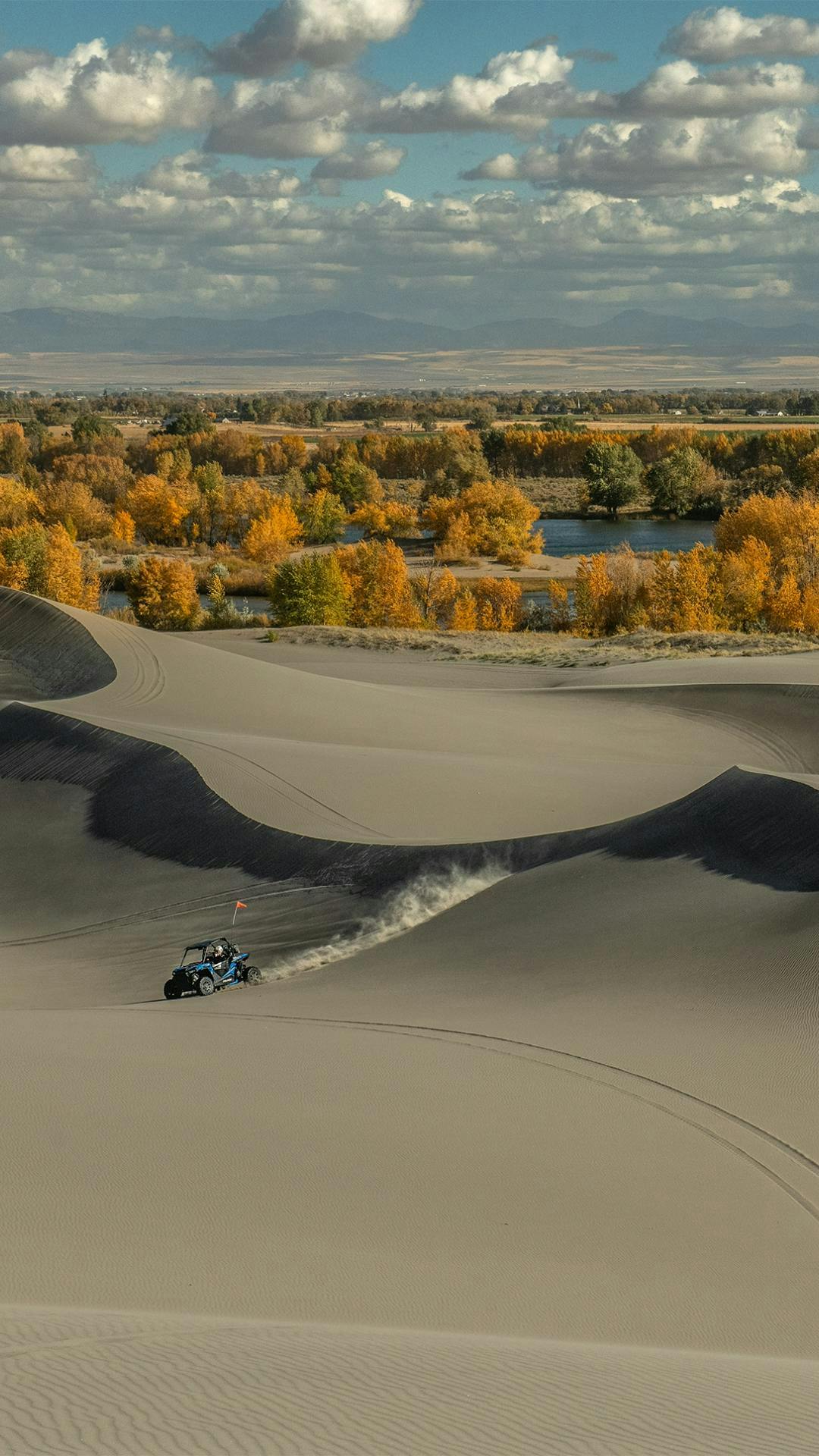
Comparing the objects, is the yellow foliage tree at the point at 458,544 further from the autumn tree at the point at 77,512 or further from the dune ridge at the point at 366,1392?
the dune ridge at the point at 366,1392

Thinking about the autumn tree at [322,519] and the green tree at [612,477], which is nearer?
the autumn tree at [322,519]

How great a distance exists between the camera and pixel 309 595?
65.9m

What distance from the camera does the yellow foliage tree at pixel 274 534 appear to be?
89.8 m

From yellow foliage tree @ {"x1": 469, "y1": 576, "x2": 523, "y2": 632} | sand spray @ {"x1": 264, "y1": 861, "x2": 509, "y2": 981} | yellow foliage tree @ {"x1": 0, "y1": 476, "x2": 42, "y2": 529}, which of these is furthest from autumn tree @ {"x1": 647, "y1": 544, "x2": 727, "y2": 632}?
yellow foliage tree @ {"x1": 0, "y1": 476, "x2": 42, "y2": 529}

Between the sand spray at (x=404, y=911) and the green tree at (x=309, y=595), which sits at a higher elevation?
the green tree at (x=309, y=595)

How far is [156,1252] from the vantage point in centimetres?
888

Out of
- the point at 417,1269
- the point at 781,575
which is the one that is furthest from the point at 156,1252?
the point at 781,575

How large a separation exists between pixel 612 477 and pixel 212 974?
107m

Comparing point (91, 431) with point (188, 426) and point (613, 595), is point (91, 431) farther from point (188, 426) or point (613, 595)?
point (613, 595)

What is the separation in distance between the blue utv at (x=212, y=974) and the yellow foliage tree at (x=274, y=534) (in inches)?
2726

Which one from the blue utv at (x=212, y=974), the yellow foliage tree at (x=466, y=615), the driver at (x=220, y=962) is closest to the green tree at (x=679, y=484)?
the yellow foliage tree at (x=466, y=615)

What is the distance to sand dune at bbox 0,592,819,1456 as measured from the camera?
21.6ft

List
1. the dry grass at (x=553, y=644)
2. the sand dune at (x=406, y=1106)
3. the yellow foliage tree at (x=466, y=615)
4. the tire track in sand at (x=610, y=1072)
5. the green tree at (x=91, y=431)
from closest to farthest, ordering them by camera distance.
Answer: the sand dune at (x=406, y=1106) → the tire track in sand at (x=610, y=1072) → the dry grass at (x=553, y=644) → the yellow foliage tree at (x=466, y=615) → the green tree at (x=91, y=431)

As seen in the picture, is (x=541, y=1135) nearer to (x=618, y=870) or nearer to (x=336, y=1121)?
(x=336, y=1121)
